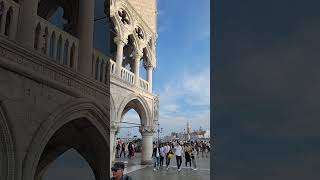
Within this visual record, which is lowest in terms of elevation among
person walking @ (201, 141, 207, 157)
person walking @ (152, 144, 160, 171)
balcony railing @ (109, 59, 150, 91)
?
person walking @ (152, 144, 160, 171)

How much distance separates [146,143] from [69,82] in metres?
0.20

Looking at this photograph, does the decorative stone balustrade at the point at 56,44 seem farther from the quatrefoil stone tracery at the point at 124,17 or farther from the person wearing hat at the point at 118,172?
the person wearing hat at the point at 118,172

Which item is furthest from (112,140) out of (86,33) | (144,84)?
(86,33)

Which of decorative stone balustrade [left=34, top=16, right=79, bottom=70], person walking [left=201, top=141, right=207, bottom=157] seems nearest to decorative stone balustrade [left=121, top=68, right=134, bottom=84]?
decorative stone balustrade [left=34, top=16, right=79, bottom=70]

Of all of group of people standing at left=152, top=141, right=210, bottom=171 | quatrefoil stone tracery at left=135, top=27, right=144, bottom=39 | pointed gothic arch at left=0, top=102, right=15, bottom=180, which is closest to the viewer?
pointed gothic arch at left=0, top=102, right=15, bottom=180

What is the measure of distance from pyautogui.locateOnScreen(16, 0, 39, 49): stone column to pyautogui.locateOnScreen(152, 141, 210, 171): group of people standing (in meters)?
0.32

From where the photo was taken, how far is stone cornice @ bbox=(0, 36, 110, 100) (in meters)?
0.58

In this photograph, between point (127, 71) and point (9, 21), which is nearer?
point (9, 21)

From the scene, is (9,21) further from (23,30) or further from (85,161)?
(85,161)

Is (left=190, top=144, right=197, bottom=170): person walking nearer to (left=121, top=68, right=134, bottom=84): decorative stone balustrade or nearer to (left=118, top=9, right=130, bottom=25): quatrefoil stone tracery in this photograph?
(left=121, top=68, right=134, bottom=84): decorative stone balustrade

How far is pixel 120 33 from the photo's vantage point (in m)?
0.77

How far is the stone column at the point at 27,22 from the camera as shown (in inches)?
24.8
